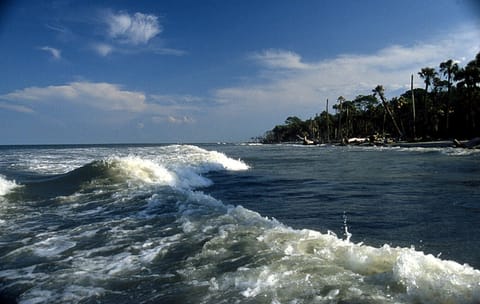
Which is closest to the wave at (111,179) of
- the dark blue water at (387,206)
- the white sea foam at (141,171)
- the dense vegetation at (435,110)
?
the white sea foam at (141,171)

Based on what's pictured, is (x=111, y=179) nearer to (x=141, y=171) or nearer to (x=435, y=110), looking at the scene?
(x=141, y=171)

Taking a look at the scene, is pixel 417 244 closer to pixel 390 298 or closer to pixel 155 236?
pixel 390 298

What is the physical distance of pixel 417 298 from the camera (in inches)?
136

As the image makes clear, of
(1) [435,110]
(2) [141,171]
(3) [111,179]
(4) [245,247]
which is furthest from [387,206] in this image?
(1) [435,110]

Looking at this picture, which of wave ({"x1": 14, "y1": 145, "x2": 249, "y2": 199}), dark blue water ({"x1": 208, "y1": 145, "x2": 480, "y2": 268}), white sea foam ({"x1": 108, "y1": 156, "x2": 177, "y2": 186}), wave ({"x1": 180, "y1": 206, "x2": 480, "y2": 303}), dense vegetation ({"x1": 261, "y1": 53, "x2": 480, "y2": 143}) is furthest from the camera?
dense vegetation ({"x1": 261, "y1": 53, "x2": 480, "y2": 143})

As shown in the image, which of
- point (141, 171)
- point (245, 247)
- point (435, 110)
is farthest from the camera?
point (435, 110)

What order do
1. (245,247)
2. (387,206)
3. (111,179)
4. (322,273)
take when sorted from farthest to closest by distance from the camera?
(111,179) → (387,206) → (245,247) → (322,273)

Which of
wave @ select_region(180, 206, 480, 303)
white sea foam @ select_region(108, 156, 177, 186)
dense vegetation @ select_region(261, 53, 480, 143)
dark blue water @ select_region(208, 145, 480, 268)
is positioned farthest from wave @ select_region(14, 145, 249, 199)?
dense vegetation @ select_region(261, 53, 480, 143)

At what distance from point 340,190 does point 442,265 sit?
313 inches

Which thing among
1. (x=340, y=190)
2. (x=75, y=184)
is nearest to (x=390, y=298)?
(x=340, y=190)

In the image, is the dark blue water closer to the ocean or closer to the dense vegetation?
the ocean

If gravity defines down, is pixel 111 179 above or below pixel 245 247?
above

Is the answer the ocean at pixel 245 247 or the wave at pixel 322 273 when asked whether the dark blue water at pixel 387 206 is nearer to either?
the ocean at pixel 245 247

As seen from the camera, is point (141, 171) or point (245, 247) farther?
point (141, 171)
